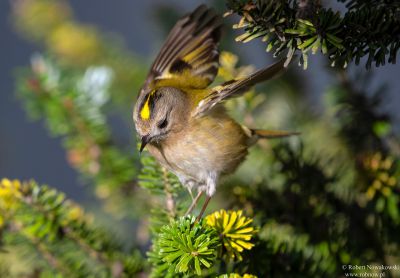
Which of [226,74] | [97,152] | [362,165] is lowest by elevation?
[362,165]

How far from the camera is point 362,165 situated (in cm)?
69

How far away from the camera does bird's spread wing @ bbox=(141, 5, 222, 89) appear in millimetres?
835

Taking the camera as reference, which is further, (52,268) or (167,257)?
(52,268)

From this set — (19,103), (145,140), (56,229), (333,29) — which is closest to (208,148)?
(145,140)

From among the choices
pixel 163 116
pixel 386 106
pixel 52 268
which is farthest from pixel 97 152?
pixel 386 106

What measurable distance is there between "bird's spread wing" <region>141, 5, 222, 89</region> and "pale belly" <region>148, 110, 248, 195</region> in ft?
0.34

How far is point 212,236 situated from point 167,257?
56 mm

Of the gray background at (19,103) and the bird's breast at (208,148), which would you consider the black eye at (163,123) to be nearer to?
the bird's breast at (208,148)

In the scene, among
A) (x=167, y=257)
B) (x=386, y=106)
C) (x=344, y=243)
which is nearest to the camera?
(x=167, y=257)

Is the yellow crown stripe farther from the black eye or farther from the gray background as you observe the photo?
the gray background

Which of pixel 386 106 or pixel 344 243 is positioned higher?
pixel 386 106

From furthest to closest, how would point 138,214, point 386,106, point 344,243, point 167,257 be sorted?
point 138,214 < point 386,106 < point 344,243 < point 167,257

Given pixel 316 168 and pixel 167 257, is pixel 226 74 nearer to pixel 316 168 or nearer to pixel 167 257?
pixel 316 168

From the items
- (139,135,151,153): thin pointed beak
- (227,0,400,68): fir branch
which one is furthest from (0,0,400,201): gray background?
(227,0,400,68): fir branch
